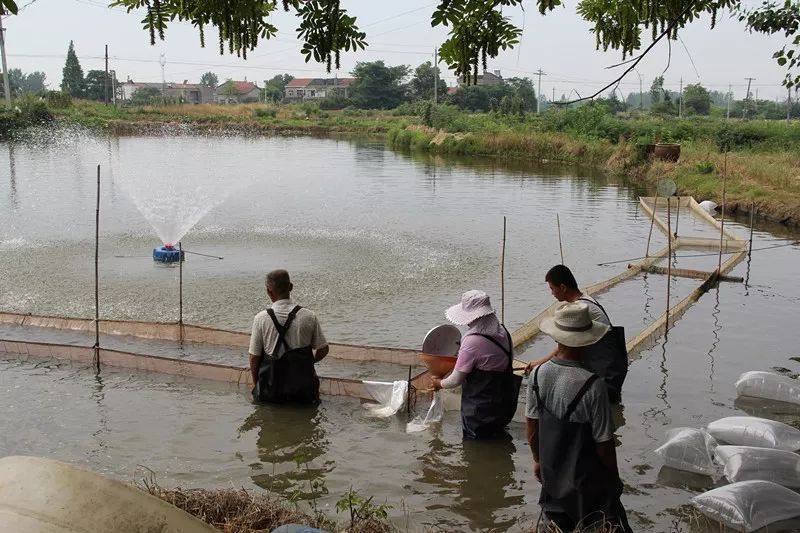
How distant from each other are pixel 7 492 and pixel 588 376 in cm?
243

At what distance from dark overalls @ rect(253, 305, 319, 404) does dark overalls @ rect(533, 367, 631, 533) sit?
2.93 m

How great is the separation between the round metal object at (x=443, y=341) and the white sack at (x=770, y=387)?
9.18 ft

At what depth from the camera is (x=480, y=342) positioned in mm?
5527

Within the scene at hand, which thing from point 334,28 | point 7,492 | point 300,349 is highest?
point 334,28

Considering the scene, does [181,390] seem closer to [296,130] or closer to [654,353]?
[654,353]

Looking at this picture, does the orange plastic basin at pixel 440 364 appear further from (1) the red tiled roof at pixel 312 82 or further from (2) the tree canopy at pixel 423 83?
(1) the red tiled roof at pixel 312 82

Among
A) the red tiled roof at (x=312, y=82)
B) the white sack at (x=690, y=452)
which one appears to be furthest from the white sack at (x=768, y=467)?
the red tiled roof at (x=312, y=82)

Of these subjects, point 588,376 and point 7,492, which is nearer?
point 7,492

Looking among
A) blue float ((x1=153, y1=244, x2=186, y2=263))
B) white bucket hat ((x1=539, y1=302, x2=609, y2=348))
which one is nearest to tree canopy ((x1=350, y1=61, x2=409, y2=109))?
blue float ((x1=153, y1=244, x2=186, y2=263))

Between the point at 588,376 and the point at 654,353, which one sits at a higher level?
the point at 588,376

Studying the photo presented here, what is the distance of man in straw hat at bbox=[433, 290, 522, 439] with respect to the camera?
5484 mm

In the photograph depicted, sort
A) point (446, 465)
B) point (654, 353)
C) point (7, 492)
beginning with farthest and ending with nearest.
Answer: point (654, 353)
point (446, 465)
point (7, 492)

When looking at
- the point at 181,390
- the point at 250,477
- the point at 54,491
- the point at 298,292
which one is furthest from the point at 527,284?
the point at 54,491

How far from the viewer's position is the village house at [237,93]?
121812mm
